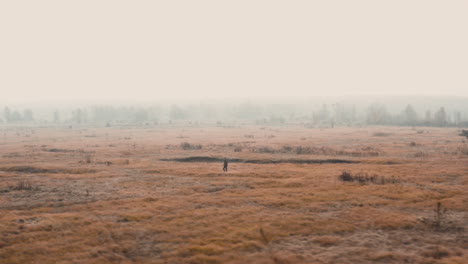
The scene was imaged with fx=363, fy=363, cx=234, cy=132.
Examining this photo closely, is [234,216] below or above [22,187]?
below

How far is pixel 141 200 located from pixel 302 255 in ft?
62.3

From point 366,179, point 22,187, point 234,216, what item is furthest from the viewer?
point 366,179

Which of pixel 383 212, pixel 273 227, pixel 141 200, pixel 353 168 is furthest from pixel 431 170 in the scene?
pixel 141 200

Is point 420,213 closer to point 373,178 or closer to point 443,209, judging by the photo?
point 443,209

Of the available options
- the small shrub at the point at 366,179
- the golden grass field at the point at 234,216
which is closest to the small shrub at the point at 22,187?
the golden grass field at the point at 234,216

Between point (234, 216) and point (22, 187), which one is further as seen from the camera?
point (22, 187)

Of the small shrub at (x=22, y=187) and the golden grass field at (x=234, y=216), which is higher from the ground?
the small shrub at (x=22, y=187)

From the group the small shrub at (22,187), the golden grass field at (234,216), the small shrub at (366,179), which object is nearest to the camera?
the golden grass field at (234,216)

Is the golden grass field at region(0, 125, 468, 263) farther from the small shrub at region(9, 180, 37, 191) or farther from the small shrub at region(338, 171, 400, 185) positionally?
the small shrub at region(338, 171, 400, 185)

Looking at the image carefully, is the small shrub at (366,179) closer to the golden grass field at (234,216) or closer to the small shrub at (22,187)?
the golden grass field at (234,216)

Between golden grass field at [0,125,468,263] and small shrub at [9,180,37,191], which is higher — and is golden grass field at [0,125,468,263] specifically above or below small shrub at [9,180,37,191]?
below

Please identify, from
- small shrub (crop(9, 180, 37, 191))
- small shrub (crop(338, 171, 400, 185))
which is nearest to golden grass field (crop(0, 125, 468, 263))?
small shrub (crop(9, 180, 37, 191))

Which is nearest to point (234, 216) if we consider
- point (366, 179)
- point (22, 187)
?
point (366, 179)

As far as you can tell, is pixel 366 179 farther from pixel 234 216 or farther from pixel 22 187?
pixel 22 187
